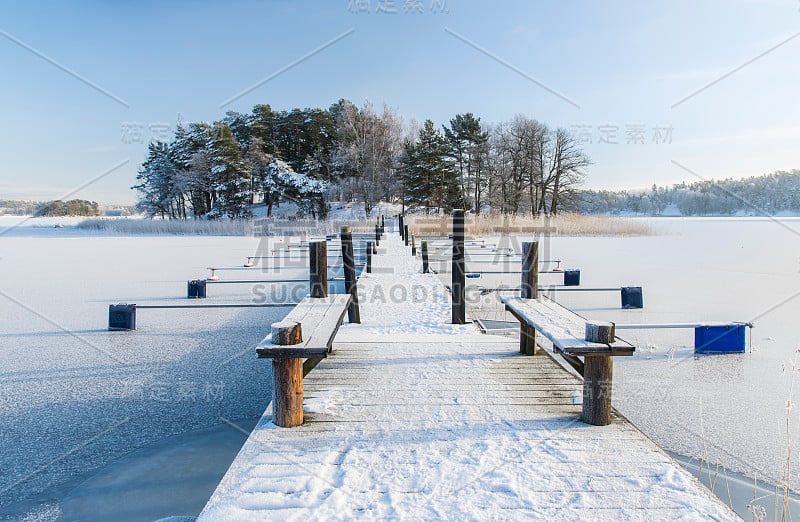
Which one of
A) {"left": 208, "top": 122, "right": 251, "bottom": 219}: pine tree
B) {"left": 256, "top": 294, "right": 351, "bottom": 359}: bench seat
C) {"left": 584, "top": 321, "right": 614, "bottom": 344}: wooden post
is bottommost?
{"left": 256, "top": 294, "right": 351, "bottom": 359}: bench seat

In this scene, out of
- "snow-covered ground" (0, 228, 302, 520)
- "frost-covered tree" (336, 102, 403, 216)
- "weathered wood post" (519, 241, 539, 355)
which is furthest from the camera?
"frost-covered tree" (336, 102, 403, 216)

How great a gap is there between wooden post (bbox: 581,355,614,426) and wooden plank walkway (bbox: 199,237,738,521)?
7 centimetres

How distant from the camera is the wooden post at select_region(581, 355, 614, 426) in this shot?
220 centimetres

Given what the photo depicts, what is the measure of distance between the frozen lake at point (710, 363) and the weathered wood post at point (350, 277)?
6.14ft

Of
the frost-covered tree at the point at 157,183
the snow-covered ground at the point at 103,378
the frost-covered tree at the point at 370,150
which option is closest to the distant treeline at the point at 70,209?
the frost-covered tree at the point at 157,183

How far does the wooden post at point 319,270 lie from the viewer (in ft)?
12.9

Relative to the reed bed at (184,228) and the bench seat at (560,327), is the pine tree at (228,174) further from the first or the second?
the bench seat at (560,327)

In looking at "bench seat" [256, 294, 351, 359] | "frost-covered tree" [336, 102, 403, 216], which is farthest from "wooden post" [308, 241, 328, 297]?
"frost-covered tree" [336, 102, 403, 216]

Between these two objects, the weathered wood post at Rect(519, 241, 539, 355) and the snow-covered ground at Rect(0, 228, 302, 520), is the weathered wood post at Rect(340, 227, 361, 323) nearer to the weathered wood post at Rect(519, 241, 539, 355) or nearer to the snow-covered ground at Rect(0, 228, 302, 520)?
the snow-covered ground at Rect(0, 228, 302, 520)

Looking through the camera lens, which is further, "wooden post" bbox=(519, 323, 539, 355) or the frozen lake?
"wooden post" bbox=(519, 323, 539, 355)

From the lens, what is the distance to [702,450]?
262 cm

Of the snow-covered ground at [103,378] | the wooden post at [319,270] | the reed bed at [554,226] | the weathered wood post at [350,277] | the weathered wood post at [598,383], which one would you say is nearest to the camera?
the weathered wood post at [598,383]

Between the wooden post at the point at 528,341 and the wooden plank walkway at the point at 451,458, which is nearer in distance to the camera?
the wooden plank walkway at the point at 451,458

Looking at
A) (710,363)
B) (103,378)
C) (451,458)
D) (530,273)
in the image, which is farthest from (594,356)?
(103,378)
